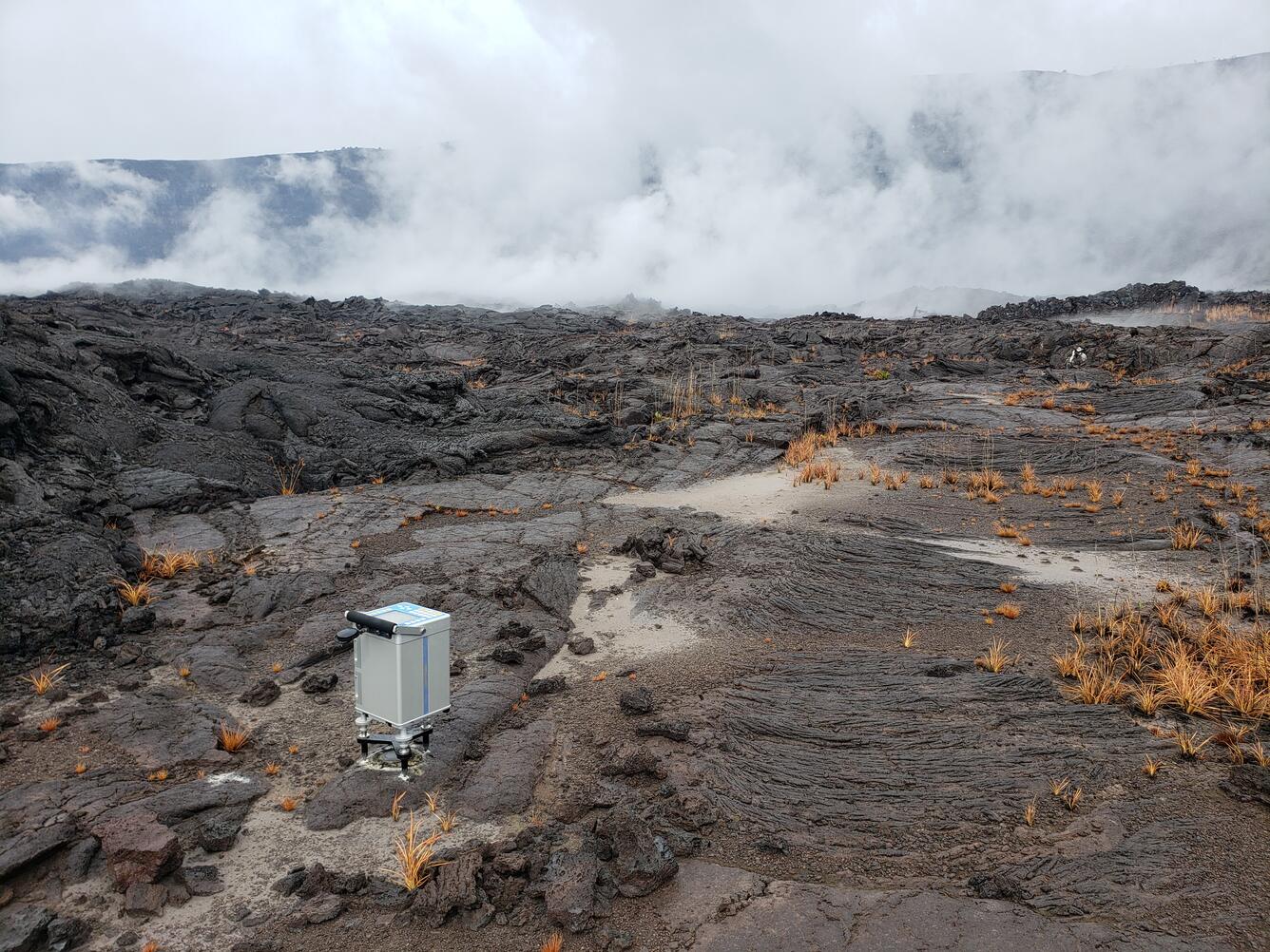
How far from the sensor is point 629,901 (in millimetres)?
3990

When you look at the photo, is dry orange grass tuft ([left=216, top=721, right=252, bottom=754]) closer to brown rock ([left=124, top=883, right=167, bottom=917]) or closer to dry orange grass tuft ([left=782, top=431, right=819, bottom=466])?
brown rock ([left=124, top=883, right=167, bottom=917])

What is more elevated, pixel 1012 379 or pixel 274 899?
pixel 1012 379

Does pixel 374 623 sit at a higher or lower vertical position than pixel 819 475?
lower

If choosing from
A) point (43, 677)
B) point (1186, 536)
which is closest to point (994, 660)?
point (1186, 536)

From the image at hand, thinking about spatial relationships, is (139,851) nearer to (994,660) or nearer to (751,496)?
(994,660)

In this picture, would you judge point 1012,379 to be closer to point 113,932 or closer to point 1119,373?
point 1119,373

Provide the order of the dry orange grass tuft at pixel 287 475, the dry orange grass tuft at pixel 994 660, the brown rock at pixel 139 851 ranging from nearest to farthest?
the brown rock at pixel 139 851 < the dry orange grass tuft at pixel 994 660 < the dry orange grass tuft at pixel 287 475

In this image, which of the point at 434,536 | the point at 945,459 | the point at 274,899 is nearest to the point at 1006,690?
the point at 274,899

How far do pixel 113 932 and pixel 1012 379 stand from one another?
26882mm

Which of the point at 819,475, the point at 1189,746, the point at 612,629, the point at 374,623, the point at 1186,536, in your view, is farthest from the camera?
the point at 819,475

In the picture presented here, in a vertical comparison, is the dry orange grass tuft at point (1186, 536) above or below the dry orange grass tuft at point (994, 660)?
above

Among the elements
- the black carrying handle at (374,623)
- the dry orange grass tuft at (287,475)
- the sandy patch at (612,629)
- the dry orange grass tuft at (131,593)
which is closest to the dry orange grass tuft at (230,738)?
the black carrying handle at (374,623)

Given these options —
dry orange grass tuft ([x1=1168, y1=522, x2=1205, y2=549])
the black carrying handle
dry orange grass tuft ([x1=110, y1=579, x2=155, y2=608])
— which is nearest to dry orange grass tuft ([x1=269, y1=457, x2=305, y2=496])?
dry orange grass tuft ([x1=110, y1=579, x2=155, y2=608])

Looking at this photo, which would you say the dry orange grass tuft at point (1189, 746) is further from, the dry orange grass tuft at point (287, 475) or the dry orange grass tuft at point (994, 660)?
the dry orange grass tuft at point (287, 475)
